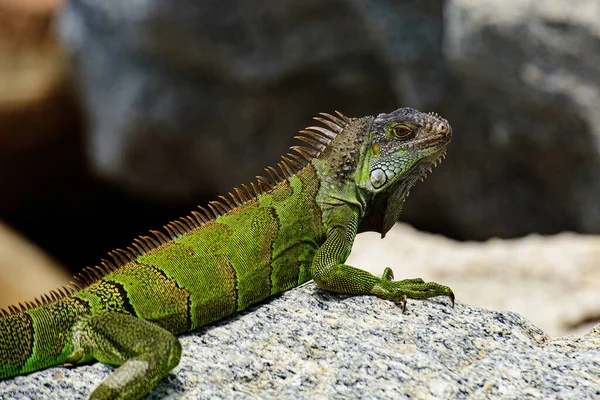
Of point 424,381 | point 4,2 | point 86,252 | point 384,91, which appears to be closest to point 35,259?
point 86,252

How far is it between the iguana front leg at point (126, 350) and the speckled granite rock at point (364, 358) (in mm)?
88

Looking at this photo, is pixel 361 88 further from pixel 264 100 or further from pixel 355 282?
pixel 355 282

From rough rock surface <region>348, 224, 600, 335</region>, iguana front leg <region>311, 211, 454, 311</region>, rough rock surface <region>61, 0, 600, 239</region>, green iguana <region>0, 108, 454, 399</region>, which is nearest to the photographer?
green iguana <region>0, 108, 454, 399</region>

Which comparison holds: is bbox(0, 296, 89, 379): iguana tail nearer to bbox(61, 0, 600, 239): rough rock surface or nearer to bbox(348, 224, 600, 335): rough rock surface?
bbox(348, 224, 600, 335): rough rock surface

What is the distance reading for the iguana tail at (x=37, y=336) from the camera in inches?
135

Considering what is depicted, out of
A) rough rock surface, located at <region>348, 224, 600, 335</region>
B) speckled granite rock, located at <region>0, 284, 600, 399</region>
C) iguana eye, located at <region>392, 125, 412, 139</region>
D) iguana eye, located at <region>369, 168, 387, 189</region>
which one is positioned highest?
iguana eye, located at <region>392, 125, 412, 139</region>

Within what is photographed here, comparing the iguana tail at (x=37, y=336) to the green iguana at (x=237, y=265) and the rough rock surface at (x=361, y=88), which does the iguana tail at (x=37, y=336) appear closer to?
the green iguana at (x=237, y=265)

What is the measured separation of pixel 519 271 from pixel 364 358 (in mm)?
4428

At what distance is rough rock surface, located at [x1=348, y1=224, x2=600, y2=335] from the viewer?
698cm

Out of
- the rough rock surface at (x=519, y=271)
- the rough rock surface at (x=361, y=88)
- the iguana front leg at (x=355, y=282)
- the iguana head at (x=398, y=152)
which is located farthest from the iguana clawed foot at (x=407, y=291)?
the rough rock surface at (x=361, y=88)

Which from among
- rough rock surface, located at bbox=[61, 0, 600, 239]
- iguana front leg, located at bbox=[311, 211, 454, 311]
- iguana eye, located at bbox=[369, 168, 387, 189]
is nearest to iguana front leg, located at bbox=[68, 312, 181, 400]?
iguana front leg, located at bbox=[311, 211, 454, 311]

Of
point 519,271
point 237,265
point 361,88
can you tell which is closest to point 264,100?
point 361,88

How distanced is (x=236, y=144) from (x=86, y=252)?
3.72 m

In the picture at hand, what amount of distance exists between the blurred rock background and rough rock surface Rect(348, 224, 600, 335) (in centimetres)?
22
